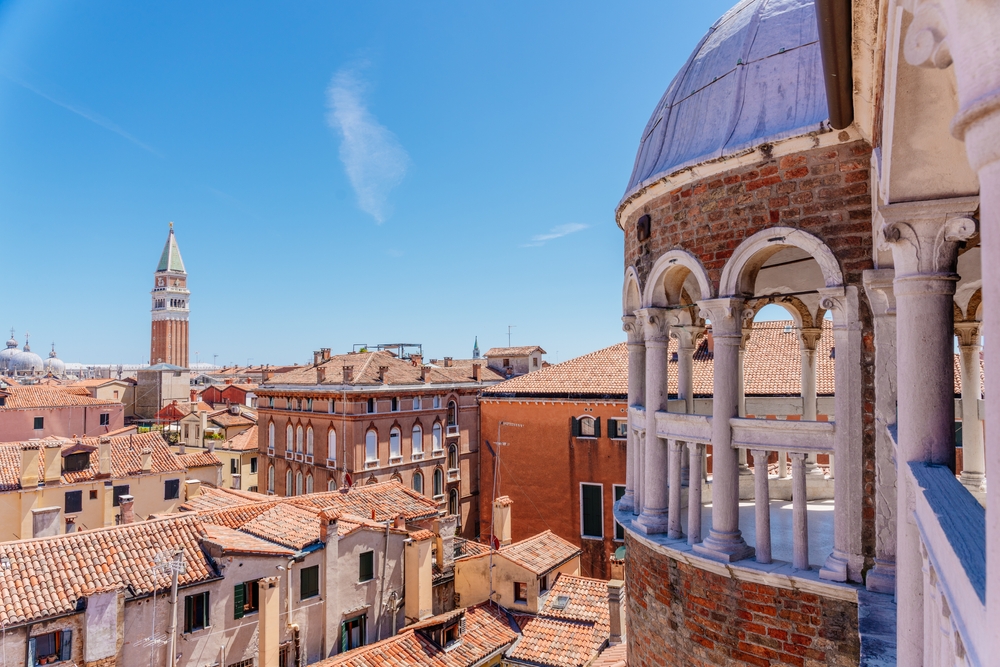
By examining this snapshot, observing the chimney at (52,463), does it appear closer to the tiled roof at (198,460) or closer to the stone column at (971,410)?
the tiled roof at (198,460)

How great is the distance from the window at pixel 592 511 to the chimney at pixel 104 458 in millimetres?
22180

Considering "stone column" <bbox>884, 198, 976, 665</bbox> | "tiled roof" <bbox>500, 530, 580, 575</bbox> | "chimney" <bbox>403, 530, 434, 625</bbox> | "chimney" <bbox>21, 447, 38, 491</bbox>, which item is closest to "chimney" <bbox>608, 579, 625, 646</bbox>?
"tiled roof" <bbox>500, 530, 580, 575</bbox>

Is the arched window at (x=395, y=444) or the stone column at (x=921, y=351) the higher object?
the stone column at (x=921, y=351)

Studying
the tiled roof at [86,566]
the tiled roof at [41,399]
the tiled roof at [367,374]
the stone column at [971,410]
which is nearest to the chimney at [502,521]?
the tiled roof at [86,566]

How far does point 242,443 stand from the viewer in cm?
4550

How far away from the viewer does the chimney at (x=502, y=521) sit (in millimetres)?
25297

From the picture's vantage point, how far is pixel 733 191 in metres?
5.72

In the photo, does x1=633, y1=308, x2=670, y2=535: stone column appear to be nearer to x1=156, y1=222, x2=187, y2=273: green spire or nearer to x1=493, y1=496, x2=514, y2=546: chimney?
x1=493, y1=496, x2=514, y2=546: chimney

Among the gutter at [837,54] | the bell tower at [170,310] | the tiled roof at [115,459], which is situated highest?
the bell tower at [170,310]

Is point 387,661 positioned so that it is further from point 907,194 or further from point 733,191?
point 907,194

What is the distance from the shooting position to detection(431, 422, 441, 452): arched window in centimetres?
3900

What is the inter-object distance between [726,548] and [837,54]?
3.86 meters

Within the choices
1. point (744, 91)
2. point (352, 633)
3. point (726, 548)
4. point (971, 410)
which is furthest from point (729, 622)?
point (352, 633)

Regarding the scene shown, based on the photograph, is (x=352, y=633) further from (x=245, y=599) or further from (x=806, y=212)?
(x=806, y=212)
